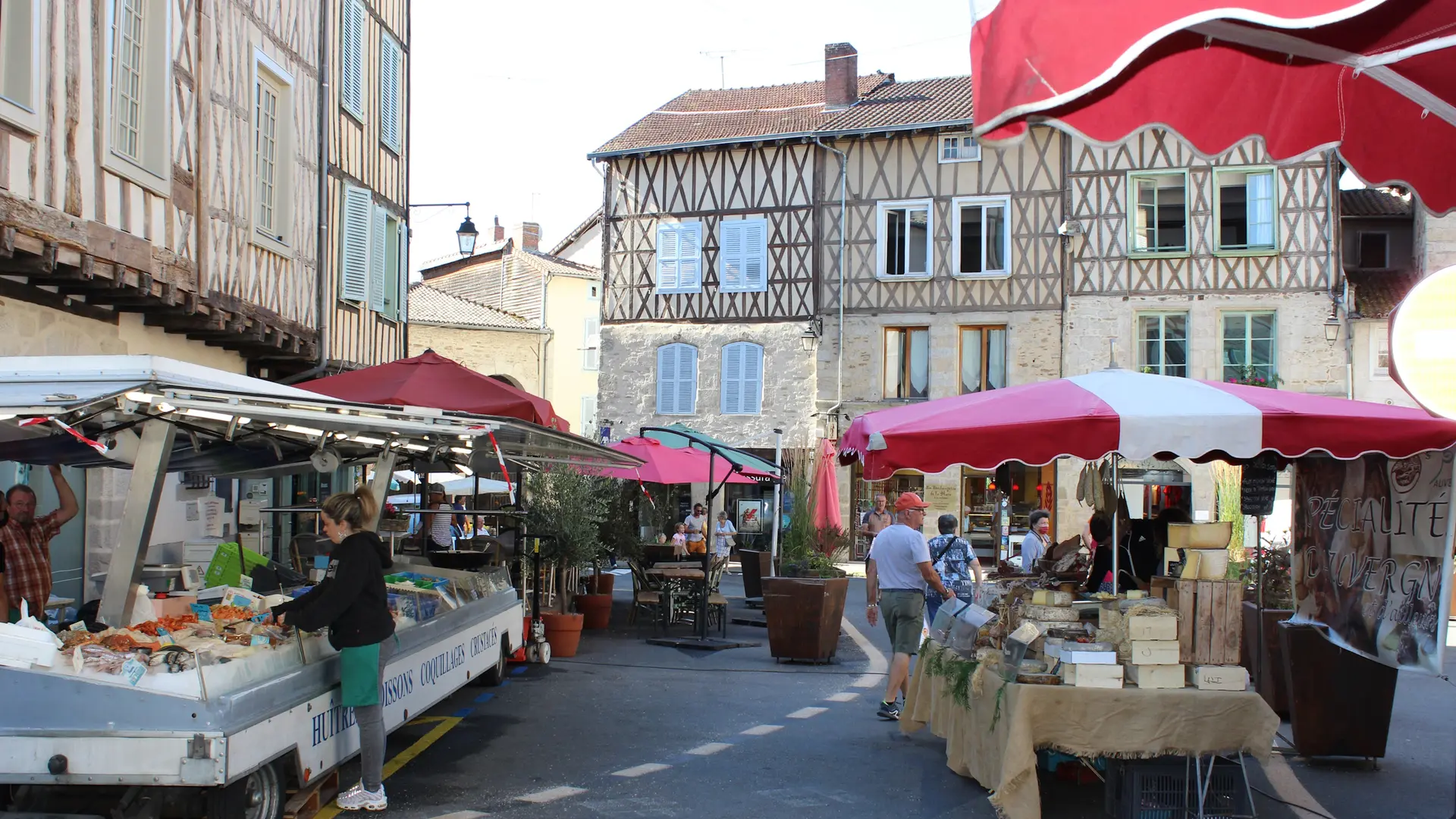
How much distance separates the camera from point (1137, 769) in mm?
5906

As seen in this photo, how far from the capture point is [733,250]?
26.5 m

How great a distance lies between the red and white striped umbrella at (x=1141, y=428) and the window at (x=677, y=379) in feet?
66.0

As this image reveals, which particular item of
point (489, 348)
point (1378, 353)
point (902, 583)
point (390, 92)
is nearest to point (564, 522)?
point (902, 583)

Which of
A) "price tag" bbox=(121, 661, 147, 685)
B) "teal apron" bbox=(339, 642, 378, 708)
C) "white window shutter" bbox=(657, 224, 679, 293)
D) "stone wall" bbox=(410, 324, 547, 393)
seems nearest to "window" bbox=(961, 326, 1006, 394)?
"white window shutter" bbox=(657, 224, 679, 293)

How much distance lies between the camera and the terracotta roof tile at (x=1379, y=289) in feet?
80.2

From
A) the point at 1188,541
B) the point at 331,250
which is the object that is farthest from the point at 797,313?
the point at 1188,541

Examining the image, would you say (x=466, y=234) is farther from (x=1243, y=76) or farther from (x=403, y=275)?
(x=1243, y=76)

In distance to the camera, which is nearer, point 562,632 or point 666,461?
point 562,632

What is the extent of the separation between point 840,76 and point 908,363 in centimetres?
672

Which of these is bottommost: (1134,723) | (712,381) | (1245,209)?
(1134,723)

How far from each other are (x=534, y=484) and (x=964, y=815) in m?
6.68

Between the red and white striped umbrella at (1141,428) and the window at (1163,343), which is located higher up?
the window at (1163,343)

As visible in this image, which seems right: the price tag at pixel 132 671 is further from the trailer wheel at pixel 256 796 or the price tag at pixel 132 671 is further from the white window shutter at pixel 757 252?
the white window shutter at pixel 757 252

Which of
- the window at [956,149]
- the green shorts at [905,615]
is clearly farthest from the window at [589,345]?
the green shorts at [905,615]
